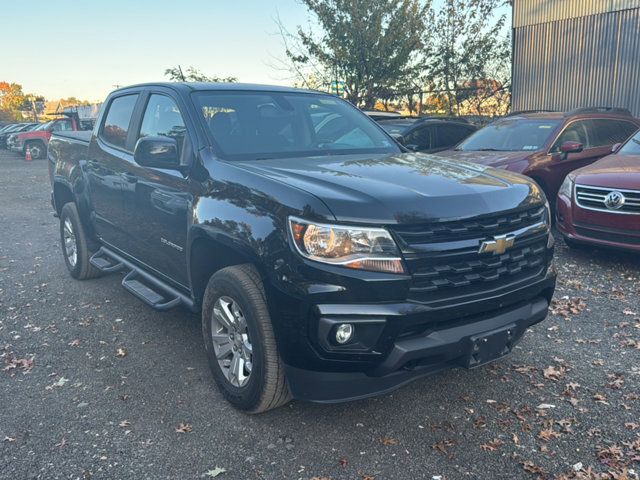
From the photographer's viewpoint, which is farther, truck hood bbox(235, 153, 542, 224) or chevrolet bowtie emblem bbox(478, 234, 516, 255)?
chevrolet bowtie emblem bbox(478, 234, 516, 255)

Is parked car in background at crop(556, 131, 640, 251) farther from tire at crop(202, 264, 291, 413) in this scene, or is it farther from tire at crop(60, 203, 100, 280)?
tire at crop(60, 203, 100, 280)

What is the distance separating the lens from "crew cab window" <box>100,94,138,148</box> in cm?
472

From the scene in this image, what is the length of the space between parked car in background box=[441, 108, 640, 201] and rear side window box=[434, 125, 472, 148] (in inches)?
55.9

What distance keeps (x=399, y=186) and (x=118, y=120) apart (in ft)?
10.2

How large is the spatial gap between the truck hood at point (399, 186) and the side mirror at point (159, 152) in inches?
19.9

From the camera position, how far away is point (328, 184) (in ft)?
9.57

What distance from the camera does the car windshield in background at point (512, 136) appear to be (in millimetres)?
8023

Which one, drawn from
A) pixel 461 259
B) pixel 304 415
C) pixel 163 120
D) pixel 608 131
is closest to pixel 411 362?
pixel 461 259

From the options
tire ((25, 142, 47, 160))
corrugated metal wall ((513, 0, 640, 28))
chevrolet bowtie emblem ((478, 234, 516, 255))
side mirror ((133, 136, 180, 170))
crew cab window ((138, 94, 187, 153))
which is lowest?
tire ((25, 142, 47, 160))

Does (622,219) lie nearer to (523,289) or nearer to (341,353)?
(523,289)

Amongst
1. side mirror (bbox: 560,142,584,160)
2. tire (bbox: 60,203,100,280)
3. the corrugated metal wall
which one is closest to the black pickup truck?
tire (bbox: 60,203,100,280)

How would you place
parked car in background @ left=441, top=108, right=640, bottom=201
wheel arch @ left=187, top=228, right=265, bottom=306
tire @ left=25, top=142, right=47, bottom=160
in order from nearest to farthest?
wheel arch @ left=187, top=228, right=265, bottom=306 → parked car in background @ left=441, top=108, right=640, bottom=201 → tire @ left=25, top=142, right=47, bottom=160

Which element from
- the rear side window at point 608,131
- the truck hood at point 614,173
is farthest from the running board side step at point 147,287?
the rear side window at point 608,131

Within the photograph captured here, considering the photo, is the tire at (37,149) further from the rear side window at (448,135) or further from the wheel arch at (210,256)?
the wheel arch at (210,256)
